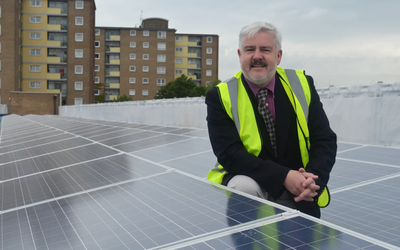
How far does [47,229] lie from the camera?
8.29 ft

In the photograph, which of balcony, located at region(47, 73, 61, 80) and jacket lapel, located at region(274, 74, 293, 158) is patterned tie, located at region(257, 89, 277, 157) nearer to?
jacket lapel, located at region(274, 74, 293, 158)

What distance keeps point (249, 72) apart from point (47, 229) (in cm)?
169

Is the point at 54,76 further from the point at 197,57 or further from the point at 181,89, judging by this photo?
the point at 197,57

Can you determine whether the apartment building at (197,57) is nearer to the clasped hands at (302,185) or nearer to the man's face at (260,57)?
the man's face at (260,57)

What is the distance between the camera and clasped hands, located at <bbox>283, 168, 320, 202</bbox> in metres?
2.75

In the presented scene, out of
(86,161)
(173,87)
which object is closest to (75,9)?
(173,87)

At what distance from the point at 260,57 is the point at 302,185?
926 millimetres

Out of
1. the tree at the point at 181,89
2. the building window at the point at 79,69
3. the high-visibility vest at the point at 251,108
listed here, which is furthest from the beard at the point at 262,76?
the tree at the point at 181,89

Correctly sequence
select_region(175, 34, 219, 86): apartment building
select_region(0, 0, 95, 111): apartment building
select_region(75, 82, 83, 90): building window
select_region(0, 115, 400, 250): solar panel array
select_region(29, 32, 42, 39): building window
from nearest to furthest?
1. select_region(0, 115, 400, 250): solar panel array
2. select_region(0, 0, 95, 111): apartment building
3. select_region(29, 32, 42, 39): building window
4. select_region(75, 82, 83, 90): building window
5. select_region(175, 34, 219, 86): apartment building

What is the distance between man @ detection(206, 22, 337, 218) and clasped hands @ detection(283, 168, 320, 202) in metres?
0.07

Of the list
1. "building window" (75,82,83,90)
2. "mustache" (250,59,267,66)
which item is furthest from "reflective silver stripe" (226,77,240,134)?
"building window" (75,82,83,90)

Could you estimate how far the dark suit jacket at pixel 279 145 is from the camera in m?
2.95

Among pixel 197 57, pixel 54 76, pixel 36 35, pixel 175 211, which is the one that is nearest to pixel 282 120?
pixel 175 211

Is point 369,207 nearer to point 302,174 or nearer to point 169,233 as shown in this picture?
point 302,174
